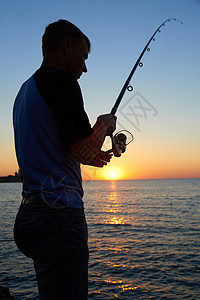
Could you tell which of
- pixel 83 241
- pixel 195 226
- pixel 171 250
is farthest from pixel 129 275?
pixel 195 226

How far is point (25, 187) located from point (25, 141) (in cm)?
30

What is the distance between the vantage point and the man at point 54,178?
146 cm

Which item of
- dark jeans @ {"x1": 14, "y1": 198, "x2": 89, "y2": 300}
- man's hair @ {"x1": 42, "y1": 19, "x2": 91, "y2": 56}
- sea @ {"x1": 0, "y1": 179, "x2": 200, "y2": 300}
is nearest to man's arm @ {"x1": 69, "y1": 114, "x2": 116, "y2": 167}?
dark jeans @ {"x1": 14, "y1": 198, "x2": 89, "y2": 300}

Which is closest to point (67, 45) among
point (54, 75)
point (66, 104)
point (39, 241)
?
point (54, 75)

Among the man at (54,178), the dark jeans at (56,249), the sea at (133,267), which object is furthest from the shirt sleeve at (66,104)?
the sea at (133,267)

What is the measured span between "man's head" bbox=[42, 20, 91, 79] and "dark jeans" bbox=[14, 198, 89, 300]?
100cm

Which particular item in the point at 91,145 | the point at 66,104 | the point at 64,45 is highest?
the point at 64,45

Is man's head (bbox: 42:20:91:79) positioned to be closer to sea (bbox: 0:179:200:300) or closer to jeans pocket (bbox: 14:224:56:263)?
jeans pocket (bbox: 14:224:56:263)

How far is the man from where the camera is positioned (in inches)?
57.6

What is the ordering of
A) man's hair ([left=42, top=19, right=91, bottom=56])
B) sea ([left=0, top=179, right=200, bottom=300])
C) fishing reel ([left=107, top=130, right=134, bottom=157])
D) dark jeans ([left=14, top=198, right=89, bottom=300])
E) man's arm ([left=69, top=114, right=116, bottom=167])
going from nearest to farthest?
dark jeans ([left=14, top=198, right=89, bottom=300])
man's arm ([left=69, top=114, right=116, bottom=167])
man's hair ([left=42, top=19, right=91, bottom=56])
fishing reel ([left=107, top=130, right=134, bottom=157])
sea ([left=0, top=179, right=200, bottom=300])

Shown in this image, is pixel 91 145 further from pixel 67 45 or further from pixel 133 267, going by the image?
pixel 133 267

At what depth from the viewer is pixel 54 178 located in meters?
1.54

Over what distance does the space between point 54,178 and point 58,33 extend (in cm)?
100

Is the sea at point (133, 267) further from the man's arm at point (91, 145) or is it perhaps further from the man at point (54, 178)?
the man's arm at point (91, 145)
